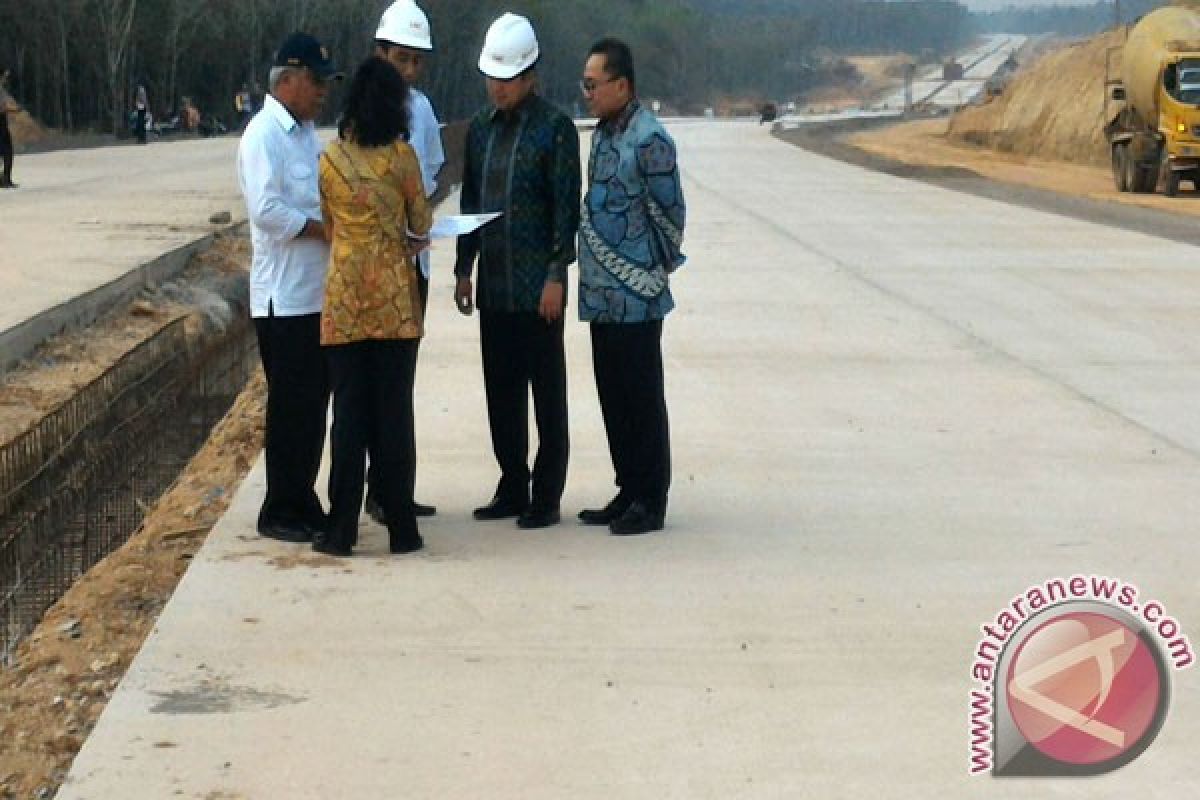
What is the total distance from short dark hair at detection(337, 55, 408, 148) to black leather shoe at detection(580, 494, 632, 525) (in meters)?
1.76

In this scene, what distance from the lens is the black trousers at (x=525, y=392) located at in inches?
344

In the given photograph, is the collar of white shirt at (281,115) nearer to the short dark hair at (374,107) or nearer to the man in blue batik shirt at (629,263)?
the short dark hair at (374,107)

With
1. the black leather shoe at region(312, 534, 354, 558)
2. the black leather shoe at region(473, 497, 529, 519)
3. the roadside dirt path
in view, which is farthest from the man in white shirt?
the roadside dirt path

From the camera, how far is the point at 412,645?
7.10 metres

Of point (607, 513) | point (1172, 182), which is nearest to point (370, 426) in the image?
point (607, 513)

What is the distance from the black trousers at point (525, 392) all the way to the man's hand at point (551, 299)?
0.44 ft

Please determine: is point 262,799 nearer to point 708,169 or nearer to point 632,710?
point 632,710

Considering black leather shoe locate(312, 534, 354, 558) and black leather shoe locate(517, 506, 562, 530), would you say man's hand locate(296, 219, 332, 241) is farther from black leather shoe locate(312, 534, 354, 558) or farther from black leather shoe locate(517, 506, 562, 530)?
black leather shoe locate(517, 506, 562, 530)

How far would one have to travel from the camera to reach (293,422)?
8.66m

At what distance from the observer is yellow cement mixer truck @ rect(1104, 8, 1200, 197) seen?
3972 centimetres

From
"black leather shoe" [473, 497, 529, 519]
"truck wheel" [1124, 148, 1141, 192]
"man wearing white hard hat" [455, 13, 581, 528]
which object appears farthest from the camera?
"truck wheel" [1124, 148, 1141, 192]

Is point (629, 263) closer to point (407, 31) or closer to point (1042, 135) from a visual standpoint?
point (407, 31)

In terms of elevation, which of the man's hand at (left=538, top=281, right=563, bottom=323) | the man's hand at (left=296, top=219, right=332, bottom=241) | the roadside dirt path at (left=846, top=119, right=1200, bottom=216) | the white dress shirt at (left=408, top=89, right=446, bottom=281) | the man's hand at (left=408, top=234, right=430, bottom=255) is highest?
the white dress shirt at (left=408, top=89, right=446, bottom=281)

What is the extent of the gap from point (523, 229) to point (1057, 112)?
197ft
